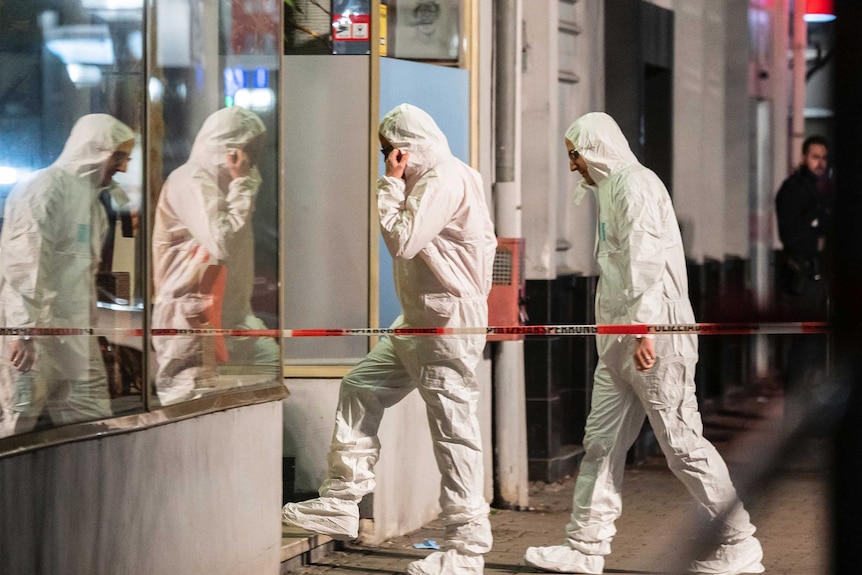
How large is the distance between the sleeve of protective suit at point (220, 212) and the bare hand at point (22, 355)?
1.01 metres

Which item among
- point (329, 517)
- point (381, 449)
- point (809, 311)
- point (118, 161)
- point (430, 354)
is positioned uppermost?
point (118, 161)

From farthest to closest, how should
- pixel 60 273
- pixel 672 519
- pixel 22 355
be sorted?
pixel 672 519
pixel 60 273
pixel 22 355

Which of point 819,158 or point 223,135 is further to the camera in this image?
point 223,135

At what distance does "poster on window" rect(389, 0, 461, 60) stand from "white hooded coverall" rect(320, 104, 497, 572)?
1.80 m

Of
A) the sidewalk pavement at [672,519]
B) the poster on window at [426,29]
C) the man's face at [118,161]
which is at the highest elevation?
the poster on window at [426,29]

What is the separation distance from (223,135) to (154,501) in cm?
165

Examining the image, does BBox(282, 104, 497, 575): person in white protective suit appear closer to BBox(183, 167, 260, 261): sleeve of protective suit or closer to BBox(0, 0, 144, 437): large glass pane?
BBox(183, 167, 260, 261): sleeve of protective suit

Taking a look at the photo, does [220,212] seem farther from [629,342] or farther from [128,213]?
[629,342]

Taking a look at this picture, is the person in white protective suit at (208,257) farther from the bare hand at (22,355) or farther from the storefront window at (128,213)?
the bare hand at (22,355)

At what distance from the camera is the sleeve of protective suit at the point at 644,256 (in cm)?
606

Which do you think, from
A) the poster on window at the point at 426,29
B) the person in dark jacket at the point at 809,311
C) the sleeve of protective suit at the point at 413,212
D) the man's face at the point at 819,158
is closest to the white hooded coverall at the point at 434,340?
the sleeve of protective suit at the point at 413,212

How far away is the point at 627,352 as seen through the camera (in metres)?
6.20

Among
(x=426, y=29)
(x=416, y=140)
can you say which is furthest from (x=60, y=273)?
(x=426, y=29)

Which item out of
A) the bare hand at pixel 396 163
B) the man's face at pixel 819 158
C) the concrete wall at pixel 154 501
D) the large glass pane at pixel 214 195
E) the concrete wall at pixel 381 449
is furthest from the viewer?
the concrete wall at pixel 381 449
